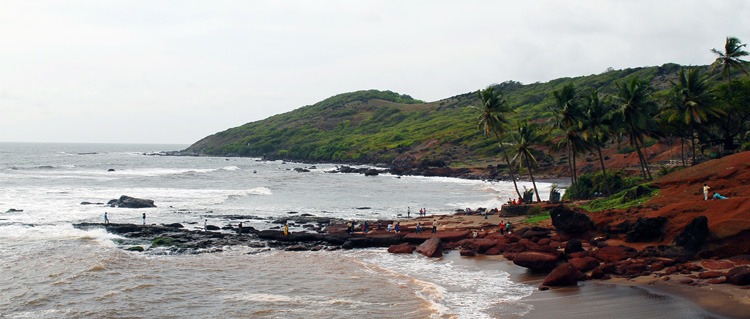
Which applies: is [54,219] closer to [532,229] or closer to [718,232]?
[532,229]

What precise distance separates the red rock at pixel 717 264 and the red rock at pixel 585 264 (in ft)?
12.7

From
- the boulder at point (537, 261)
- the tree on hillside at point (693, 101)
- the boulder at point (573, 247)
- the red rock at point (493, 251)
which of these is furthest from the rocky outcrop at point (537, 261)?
the tree on hillside at point (693, 101)

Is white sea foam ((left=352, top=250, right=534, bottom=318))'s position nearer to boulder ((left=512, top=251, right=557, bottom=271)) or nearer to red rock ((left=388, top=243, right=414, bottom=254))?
boulder ((left=512, top=251, right=557, bottom=271))

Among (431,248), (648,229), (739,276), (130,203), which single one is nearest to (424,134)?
(130,203)

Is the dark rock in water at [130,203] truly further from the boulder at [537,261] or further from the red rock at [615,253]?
the red rock at [615,253]

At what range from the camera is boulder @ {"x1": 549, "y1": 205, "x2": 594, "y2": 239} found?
95.7ft

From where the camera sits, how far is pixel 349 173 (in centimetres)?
10456

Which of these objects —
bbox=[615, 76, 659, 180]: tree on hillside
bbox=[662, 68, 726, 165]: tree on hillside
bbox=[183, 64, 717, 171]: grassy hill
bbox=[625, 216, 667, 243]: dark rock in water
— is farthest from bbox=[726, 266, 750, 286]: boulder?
bbox=[183, 64, 717, 171]: grassy hill

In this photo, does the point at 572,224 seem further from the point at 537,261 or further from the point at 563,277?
the point at 563,277

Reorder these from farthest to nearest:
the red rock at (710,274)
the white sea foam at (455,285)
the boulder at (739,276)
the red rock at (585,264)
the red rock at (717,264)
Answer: the red rock at (585,264) → the red rock at (717,264) → the red rock at (710,274) → the white sea foam at (455,285) → the boulder at (739,276)

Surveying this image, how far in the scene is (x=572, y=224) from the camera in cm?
2919

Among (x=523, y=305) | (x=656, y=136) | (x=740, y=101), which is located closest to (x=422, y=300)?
(x=523, y=305)

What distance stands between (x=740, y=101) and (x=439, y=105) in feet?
496

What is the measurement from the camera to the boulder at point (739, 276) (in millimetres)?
19078
